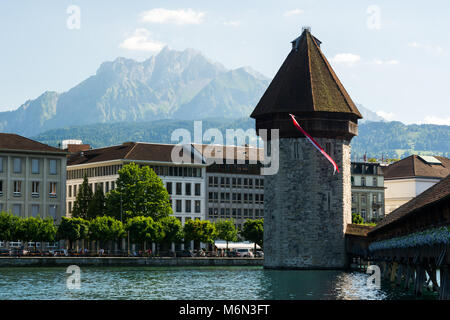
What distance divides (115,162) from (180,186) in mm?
9381

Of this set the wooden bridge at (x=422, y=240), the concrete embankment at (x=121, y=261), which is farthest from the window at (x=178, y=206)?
the wooden bridge at (x=422, y=240)

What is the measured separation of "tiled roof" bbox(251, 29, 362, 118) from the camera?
240 feet

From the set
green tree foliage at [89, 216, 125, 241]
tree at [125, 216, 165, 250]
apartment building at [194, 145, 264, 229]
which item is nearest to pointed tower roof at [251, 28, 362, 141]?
tree at [125, 216, 165, 250]

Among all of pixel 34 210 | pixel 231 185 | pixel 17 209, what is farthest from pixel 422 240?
pixel 231 185

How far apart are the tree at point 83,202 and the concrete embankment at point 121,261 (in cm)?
2041

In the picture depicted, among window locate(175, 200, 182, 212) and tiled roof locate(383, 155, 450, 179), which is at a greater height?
tiled roof locate(383, 155, 450, 179)

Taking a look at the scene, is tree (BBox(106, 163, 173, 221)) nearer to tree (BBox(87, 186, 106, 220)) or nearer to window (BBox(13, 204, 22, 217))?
tree (BBox(87, 186, 106, 220))

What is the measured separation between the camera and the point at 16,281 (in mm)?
54906

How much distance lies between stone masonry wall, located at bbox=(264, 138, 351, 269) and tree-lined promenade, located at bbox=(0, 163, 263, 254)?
21824 mm

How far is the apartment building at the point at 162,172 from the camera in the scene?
115125 millimetres

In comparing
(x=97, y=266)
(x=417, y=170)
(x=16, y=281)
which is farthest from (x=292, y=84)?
(x=417, y=170)

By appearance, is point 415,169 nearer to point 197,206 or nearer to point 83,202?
point 197,206
